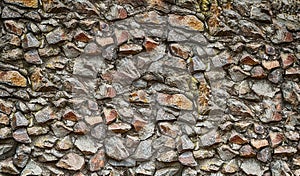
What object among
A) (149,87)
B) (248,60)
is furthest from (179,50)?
(248,60)

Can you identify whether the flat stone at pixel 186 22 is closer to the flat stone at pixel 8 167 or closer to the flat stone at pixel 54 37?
the flat stone at pixel 54 37

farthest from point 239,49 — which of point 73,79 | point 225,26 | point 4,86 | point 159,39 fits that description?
point 4,86

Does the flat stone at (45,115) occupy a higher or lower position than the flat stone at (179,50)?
lower

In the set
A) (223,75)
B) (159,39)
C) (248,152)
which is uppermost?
(159,39)

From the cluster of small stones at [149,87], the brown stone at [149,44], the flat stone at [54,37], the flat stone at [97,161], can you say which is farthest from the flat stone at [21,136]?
the brown stone at [149,44]

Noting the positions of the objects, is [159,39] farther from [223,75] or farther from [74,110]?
[74,110]

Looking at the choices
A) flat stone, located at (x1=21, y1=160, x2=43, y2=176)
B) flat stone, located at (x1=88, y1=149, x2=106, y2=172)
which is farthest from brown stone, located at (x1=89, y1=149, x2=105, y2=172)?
flat stone, located at (x1=21, y1=160, x2=43, y2=176)
